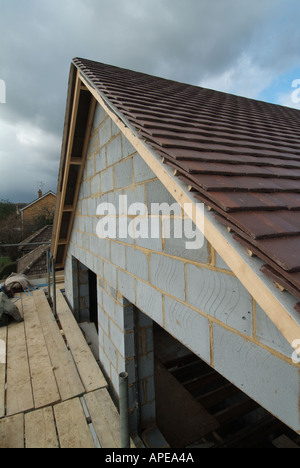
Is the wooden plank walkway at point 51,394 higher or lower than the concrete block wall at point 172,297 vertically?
lower

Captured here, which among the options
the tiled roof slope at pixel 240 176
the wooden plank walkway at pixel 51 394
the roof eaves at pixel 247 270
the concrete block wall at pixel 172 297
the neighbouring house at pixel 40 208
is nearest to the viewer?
the roof eaves at pixel 247 270

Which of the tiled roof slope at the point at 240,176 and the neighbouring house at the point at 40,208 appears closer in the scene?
the tiled roof slope at the point at 240,176

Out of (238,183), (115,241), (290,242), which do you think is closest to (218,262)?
(238,183)

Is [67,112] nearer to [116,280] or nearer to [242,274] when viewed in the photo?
[116,280]

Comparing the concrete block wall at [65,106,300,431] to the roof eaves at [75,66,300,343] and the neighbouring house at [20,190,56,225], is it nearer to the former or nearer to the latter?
the roof eaves at [75,66,300,343]

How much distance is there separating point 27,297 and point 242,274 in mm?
7664

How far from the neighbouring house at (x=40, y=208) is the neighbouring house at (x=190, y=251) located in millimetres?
30866

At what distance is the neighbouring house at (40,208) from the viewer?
33359mm

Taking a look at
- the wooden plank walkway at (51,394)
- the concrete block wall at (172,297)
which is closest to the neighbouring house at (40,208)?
the wooden plank walkway at (51,394)

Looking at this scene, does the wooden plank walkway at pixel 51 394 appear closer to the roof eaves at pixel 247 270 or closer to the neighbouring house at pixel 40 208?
the roof eaves at pixel 247 270

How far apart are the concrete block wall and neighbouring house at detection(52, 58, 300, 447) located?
1 cm

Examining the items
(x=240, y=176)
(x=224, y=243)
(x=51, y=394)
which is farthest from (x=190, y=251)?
(x=51, y=394)

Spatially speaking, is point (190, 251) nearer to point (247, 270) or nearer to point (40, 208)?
point (247, 270)

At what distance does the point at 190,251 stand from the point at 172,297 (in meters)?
0.49
